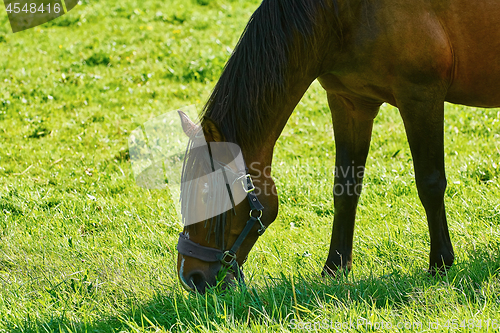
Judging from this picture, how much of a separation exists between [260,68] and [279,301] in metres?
1.26

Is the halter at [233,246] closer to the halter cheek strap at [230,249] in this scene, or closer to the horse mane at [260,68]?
the halter cheek strap at [230,249]

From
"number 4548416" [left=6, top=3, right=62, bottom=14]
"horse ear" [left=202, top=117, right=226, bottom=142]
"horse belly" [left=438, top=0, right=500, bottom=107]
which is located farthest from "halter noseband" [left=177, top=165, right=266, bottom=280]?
"number 4548416" [left=6, top=3, right=62, bottom=14]

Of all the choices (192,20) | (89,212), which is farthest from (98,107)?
(192,20)

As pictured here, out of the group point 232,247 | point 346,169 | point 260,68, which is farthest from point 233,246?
point 346,169

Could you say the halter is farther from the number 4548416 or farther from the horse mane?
→ the number 4548416

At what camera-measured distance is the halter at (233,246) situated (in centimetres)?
254

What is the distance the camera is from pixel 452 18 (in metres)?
2.76

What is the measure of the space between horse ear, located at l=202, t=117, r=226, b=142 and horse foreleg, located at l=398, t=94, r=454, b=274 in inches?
43.4

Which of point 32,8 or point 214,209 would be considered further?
point 32,8

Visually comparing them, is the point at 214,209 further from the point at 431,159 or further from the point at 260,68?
the point at 431,159

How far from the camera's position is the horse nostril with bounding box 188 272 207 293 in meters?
2.57

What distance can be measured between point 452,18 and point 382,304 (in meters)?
1.66

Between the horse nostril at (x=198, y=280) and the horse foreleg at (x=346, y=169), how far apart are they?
3.47ft

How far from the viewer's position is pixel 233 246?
2.61 m
